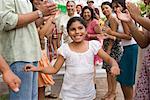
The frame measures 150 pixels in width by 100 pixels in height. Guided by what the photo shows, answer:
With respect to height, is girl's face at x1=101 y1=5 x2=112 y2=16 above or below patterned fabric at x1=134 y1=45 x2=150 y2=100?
above

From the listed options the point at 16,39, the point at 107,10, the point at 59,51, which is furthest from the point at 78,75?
the point at 107,10

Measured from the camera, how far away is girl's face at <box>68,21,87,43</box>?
3400mm

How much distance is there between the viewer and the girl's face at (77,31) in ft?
11.2

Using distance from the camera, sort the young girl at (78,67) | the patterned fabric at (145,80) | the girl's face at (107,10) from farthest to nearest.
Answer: the girl's face at (107,10)
the young girl at (78,67)
the patterned fabric at (145,80)

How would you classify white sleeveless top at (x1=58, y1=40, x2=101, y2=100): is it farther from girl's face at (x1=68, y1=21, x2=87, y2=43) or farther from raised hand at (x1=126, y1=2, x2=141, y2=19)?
raised hand at (x1=126, y1=2, x2=141, y2=19)

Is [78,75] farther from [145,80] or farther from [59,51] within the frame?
[145,80]

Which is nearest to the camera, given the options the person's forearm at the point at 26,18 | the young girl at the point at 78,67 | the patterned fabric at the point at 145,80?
the patterned fabric at the point at 145,80

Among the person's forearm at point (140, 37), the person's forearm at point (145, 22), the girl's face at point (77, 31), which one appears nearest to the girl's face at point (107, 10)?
the girl's face at point (77, 31)

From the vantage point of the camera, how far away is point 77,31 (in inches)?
135

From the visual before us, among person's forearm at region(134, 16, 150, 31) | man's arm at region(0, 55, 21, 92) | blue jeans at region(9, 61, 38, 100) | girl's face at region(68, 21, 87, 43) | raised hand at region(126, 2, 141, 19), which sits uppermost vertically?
raised hand at region(126, 2, 141, 19)

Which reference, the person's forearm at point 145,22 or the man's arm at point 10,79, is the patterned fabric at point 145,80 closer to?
the person's forearm at point 145,22

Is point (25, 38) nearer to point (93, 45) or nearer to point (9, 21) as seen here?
point (9, 21)

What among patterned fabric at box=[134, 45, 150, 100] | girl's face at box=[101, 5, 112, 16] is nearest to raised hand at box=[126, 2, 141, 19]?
patterned fabric at box=[134, 45, 150, 100]

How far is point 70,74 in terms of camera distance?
3.34 meters
